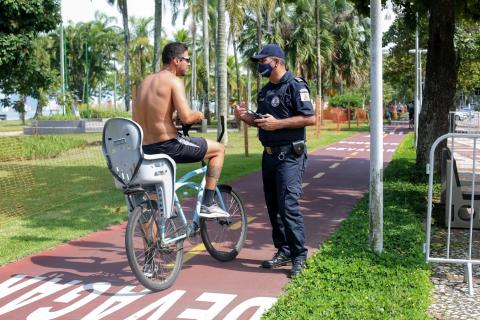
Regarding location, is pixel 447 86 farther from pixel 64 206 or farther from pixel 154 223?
pixel 154 223

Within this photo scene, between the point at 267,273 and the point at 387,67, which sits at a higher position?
the point at 387,67

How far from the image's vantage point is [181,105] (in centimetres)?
490

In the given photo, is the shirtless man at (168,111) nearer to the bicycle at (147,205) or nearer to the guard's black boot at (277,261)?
the bicycle at (147,205)

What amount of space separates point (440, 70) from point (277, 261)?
7189 millimetres

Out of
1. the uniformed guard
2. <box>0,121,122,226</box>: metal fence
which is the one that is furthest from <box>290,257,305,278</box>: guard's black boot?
<box>0,121,122,226</box>: metal fence

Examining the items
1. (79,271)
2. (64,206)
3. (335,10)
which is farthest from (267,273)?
(335,10)

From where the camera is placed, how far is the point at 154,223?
481cm

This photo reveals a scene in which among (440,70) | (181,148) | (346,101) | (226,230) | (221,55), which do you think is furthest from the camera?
(346,101)

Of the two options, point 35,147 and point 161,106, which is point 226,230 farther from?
point 35,147

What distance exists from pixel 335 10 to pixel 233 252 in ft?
155

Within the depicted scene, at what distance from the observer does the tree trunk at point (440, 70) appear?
36.4 ft

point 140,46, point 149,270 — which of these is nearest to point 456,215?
point 149,270

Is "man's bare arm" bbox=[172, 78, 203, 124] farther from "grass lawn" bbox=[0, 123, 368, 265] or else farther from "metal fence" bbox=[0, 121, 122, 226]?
"metal fence" bbox=[0, 121, 122, 226]

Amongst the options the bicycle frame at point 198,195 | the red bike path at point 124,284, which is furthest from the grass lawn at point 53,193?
the bicycle frame at point 198,195
